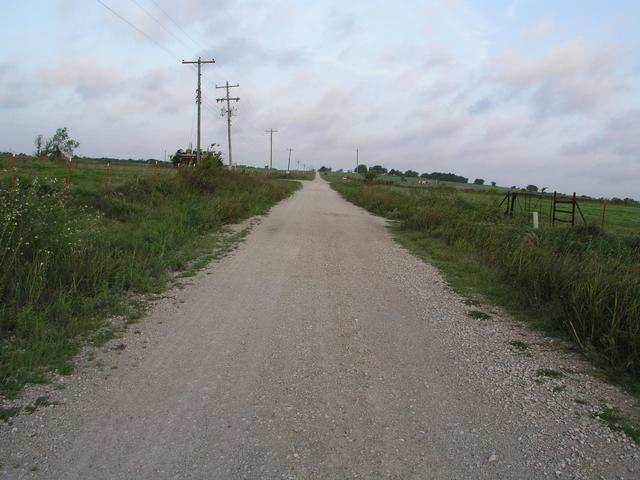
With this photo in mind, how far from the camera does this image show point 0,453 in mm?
3174

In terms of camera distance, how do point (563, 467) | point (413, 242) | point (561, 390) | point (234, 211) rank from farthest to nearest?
1. point (234, 211)
2. point (413, 242)
3. point (561, 390)
4. point (563, 467)

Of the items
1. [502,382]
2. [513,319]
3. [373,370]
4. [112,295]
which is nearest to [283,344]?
[373,370]

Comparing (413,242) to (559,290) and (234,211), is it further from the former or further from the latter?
(559,290)

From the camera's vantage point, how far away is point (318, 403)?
4.02 meters

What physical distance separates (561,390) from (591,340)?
1.33 meters

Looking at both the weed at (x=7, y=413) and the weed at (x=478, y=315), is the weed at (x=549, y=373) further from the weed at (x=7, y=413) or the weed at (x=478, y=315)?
the weed at (x=7, y=413)

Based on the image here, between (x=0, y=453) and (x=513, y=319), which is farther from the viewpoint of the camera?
(x=513, y=319)

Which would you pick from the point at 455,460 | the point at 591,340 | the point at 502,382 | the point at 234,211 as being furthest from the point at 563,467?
the point at 234,211

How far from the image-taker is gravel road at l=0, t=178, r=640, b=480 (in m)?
3.21

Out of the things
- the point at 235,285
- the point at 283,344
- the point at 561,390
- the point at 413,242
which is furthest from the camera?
the point at 413,242

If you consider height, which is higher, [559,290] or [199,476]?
[559,290]

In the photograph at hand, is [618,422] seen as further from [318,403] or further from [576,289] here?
[576,289]

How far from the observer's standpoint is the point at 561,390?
14.7 ft

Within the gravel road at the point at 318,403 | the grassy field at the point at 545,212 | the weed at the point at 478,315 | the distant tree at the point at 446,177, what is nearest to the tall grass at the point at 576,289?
the gravel road at the point at 318,403
